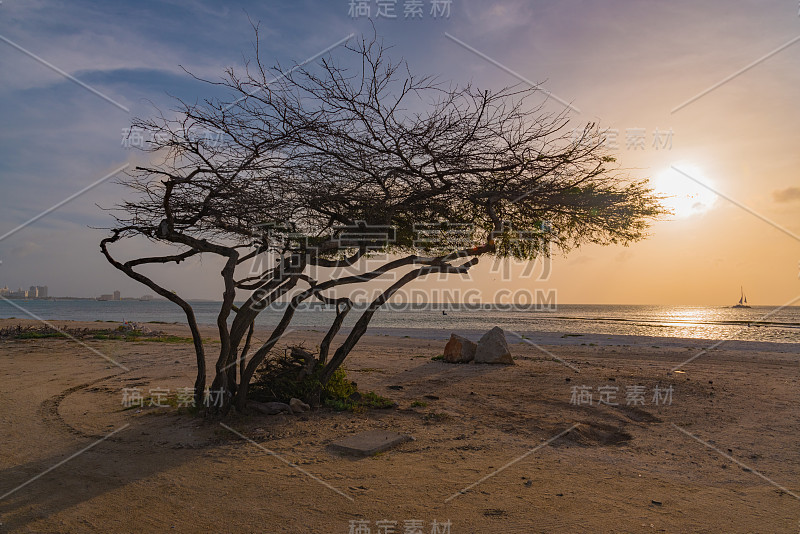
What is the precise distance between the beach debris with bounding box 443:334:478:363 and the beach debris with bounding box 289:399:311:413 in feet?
23.0

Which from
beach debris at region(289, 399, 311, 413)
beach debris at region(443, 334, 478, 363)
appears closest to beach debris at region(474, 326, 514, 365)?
beach debris at region(443, 334, 478, 363)

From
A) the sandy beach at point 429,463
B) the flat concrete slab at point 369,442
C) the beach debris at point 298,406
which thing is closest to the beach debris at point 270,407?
the beach debris at point 298,406

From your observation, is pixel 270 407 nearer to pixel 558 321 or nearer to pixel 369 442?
pixel 369 442

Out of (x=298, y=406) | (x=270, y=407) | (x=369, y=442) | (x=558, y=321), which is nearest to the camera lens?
(x=369, y=442)

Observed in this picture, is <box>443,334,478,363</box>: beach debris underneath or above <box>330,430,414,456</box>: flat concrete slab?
above

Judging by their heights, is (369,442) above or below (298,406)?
below

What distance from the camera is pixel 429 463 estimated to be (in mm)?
5973

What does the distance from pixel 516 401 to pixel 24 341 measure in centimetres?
1965

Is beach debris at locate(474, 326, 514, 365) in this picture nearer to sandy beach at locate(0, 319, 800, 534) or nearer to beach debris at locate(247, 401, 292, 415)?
sandy beach at locate(0, 319, 800, 534)

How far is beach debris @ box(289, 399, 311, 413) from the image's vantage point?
7.98 metres

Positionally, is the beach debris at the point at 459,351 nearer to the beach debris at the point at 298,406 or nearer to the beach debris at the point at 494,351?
the beach debris at the point at 494,351

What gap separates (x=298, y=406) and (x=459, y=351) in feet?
23.6

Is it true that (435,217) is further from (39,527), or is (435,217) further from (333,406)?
(39,527)

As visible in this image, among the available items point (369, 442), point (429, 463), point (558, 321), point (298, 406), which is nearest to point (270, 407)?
point (298, 406)
